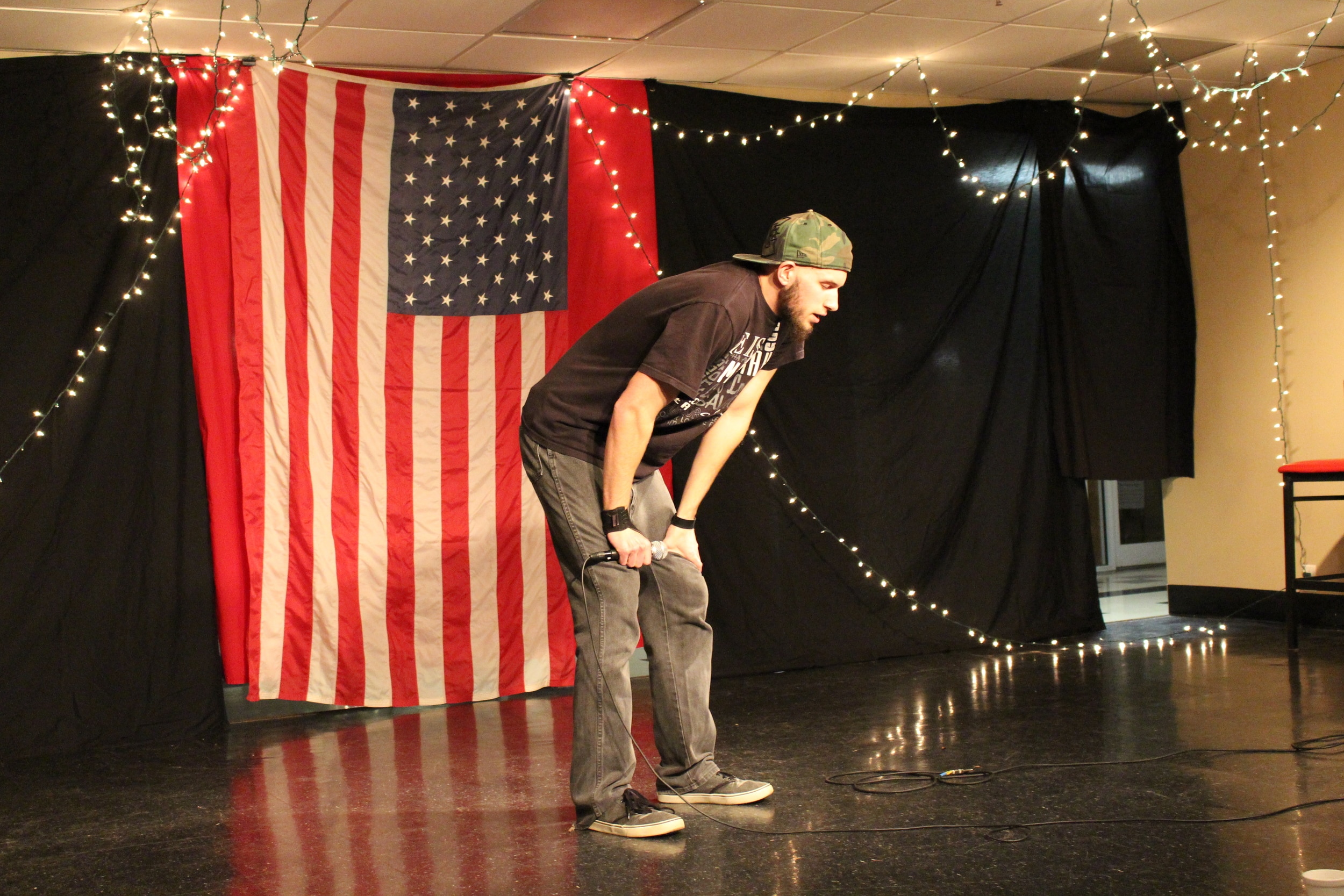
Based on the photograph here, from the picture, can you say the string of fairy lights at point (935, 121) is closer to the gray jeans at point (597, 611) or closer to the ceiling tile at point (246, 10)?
the ceiling tile at point (246, 10)

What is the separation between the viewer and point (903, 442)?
17.4 ft

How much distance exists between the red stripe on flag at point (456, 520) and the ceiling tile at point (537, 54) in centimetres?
93

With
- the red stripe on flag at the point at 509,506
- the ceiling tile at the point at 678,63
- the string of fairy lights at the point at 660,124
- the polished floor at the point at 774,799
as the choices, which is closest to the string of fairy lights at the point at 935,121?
the string of fairy lights at the point at 660,124

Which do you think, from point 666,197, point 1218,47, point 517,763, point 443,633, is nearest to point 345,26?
point 666,197

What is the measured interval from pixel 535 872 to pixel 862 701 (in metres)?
1.97

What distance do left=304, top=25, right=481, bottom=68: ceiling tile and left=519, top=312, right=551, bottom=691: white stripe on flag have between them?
0.97 metres

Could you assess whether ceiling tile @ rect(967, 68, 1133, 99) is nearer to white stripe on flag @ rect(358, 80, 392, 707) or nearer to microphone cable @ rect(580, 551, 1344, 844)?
white stripe on flag @ rect(358, 80, 392, 707)

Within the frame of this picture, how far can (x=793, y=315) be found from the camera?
8.77 feet

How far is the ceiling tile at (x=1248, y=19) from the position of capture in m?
4.45

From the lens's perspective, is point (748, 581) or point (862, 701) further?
point (748, 581)

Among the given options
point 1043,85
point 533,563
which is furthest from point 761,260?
point 1043,85

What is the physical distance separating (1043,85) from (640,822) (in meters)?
3.96

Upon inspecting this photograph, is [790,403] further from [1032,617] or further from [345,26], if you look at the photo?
[345,26]

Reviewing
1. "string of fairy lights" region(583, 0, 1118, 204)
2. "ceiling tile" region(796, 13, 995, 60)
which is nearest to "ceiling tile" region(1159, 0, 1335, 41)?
"string of fairy lights" region(583, 0, 1118, 204)
